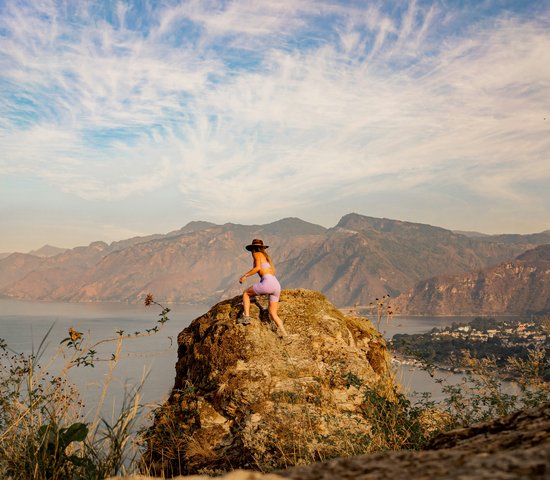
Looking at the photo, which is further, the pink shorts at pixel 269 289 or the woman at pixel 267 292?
the pink shorts at pixel 269 289

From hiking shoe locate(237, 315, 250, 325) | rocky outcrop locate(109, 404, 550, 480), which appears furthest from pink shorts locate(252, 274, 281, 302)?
rocky outcrop locate(109, 404, 550, 480)

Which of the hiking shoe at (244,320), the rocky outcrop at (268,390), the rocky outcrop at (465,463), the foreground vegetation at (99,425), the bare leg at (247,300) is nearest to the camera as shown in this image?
the rocky outcrop at (465,463)

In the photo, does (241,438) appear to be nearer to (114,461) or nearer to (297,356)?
(297,356)

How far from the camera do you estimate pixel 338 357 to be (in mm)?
8391

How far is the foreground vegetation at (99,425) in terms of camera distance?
4.14 metres

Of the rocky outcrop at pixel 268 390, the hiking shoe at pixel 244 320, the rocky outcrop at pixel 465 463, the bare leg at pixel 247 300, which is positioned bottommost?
the rocky outcrop at pixel 268 390

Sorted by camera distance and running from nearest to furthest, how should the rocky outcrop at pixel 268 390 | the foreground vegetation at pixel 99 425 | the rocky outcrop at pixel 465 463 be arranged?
the rocky outcrop at pixel 465 463, the foreground vegetation at pixel 99 425, the rocky outcrop at pixel 268 390

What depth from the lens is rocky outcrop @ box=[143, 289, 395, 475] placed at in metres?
6.37

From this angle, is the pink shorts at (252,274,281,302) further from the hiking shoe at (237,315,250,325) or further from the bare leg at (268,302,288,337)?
the hiking shoe at (237,315,250,325)

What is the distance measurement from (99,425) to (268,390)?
3.10 meters

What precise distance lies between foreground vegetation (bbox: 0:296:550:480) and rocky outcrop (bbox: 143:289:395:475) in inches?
4.9

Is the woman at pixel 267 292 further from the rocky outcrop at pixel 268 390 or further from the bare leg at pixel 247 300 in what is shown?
the rocky outcrop at pixel 268 390

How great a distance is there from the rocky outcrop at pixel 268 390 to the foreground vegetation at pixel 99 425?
4.9 inches

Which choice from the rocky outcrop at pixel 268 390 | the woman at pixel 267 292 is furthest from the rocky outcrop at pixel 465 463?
the woman at pixel 267 292
